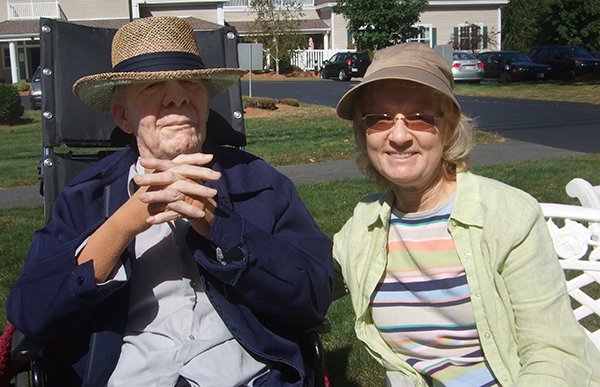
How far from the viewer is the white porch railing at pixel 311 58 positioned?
43.1 m

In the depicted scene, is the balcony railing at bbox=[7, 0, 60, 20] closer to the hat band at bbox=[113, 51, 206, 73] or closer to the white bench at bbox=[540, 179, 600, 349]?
the hat band at bbox=[113, 51, 206, 73]

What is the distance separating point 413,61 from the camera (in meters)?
2.26

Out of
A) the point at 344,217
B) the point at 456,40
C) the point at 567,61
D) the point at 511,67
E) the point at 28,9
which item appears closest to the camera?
the point at 344,217

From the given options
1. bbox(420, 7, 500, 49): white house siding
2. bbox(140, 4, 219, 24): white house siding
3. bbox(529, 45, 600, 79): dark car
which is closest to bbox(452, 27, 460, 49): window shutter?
bbox(420, 7, 500, 49): white house siding

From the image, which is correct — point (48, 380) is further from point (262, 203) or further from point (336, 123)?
point (336, 123)

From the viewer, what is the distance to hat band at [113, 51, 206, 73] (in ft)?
8.10

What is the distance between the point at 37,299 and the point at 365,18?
37.2m

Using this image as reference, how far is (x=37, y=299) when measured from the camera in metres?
2.33

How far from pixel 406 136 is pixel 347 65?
3416 cm

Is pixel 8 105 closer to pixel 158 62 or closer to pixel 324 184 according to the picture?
pixel 324 184

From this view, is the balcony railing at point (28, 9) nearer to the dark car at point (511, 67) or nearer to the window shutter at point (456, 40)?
the window shutter at point (456, 40)

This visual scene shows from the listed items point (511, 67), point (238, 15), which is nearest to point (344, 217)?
point (511, 67)

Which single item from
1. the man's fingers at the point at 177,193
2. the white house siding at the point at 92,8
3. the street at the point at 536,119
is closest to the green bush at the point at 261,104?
the street at the point at 536,119

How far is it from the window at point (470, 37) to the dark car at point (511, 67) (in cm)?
1183
